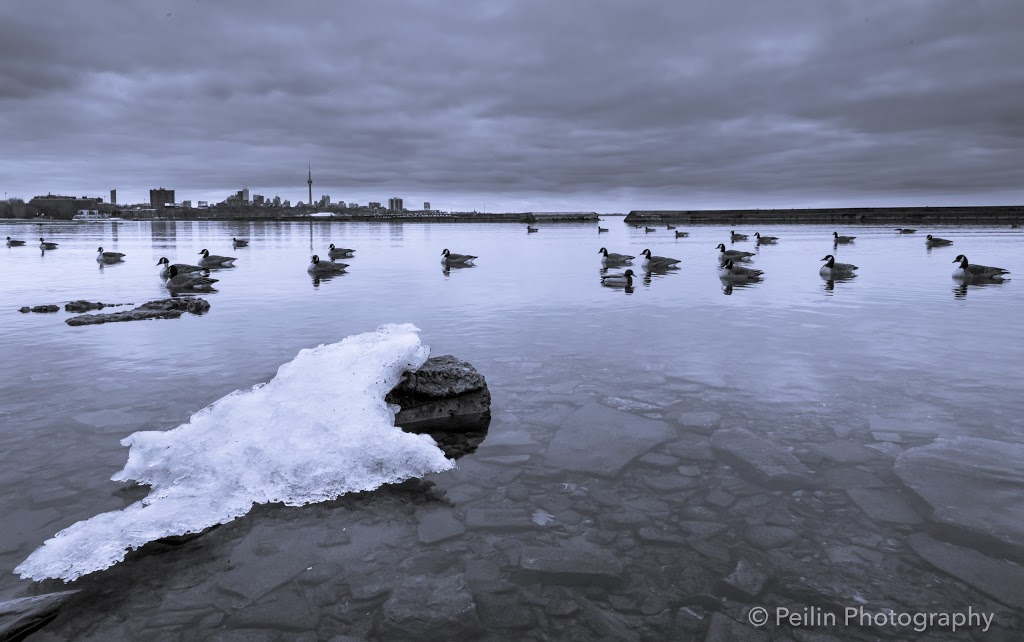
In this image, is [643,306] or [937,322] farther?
[643,306]

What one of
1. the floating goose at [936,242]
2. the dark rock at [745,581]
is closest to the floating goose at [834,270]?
the dark rock at [745,581]

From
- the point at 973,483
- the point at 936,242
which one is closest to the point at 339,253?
the point at 973,483

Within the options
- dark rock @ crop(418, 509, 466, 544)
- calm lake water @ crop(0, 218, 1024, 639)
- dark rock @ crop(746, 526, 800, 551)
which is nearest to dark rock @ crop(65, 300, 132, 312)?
calm lake water @ crop(0, 218, 1024, 639)

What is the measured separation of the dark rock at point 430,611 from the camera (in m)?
3.66

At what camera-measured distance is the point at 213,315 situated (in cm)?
1560

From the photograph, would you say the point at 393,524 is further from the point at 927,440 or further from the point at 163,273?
the point at 163,273

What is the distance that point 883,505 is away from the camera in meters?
5.16

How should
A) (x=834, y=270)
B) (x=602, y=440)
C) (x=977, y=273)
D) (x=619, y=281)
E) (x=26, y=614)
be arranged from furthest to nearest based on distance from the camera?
(x=834, y=270)
(x=977, y=273)
(x=619, y=281)
(x=602, y=440)
(x=26, y=614)

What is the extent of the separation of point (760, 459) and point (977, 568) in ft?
6.72

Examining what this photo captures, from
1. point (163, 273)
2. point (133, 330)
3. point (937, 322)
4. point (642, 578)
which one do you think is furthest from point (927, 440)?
point (163, 273)

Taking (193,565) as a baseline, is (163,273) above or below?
above

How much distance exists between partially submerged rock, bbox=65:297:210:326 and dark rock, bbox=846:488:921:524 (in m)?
15.9

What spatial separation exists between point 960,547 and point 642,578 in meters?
2.64

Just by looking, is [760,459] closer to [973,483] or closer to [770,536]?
[770,536]
